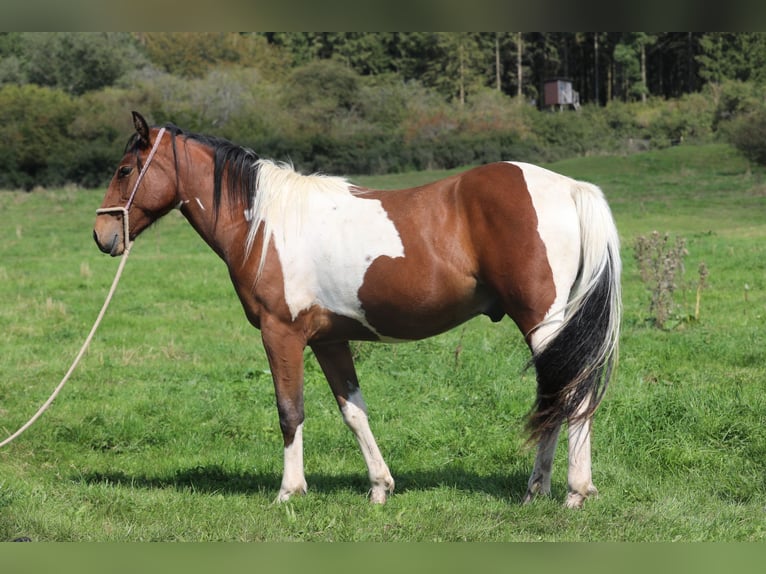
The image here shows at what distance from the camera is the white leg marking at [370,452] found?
214 inches

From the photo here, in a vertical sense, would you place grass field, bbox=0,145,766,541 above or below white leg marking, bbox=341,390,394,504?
below

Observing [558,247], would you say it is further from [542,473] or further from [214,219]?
[214,219]

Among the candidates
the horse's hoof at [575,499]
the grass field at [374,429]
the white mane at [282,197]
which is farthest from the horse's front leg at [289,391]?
the horse's hoof at [575,499]

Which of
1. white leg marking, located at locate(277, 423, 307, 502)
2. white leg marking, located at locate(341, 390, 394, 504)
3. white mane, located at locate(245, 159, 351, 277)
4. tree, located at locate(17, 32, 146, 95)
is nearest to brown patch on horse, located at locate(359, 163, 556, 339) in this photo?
white mane, located at locate(245, 159, 351, 277)

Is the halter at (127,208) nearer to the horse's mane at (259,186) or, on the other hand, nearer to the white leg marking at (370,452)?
the horse's mane at (259,186)

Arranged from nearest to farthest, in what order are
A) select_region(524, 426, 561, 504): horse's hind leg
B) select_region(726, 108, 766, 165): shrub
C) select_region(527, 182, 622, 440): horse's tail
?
select_region(527, 182, 622, 440): horse's tail → select_region(524, 426, 561, 504): horse's hind leg → select_region(726, 108, 766, 165): shrub

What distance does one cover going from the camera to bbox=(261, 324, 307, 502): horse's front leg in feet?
17.7

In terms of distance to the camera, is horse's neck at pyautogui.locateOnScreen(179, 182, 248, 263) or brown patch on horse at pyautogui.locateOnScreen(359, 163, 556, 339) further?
horse's neck at pyautogui.locateOnScreen(179, 182, 248, 263)

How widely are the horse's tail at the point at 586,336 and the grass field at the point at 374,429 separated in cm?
61

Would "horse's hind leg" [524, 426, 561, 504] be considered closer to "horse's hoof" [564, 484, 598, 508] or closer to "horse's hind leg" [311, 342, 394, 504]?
"horse's hoof" [564, 484, 598, 508]

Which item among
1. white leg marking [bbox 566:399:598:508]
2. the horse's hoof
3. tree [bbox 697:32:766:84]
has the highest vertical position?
tree [bbox 697:32:766:84]

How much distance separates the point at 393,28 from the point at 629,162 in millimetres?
34220

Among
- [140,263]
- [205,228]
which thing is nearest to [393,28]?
[205,228]

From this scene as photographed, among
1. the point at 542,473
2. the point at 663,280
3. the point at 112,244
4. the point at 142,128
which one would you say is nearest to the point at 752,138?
the point at 663,280
